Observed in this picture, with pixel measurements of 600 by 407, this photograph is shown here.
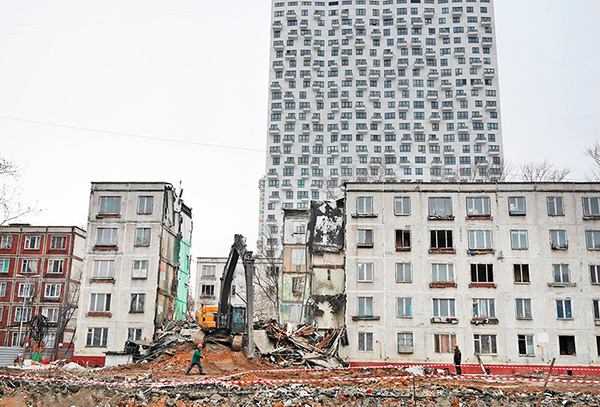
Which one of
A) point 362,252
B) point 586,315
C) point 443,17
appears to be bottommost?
point 586,315

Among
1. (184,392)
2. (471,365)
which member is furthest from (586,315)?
(184,392)

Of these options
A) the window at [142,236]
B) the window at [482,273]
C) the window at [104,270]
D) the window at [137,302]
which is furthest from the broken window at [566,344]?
the window at [104,270]

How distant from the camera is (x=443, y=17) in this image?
142 meters

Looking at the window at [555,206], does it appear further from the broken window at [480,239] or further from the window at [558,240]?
the broken window at [480,239]

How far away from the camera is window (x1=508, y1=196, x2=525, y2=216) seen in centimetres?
4722

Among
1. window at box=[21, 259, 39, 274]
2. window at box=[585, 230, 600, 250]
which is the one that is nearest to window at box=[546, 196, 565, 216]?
window at box=[585, 230, 600, 250]

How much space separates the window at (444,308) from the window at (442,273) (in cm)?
143

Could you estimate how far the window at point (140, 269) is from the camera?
48344 millimetres

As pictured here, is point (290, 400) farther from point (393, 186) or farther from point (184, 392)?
point (393, 186)

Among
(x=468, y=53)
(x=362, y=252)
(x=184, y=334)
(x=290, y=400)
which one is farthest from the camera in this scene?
(x=468, y=53)

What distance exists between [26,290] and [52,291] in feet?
9.03

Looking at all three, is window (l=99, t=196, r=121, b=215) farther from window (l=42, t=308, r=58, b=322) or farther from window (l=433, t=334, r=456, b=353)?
window (l=433, t=334, r=456, b=353)

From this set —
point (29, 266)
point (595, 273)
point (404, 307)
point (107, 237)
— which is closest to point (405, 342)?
point (404, 307)

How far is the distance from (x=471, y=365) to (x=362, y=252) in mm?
11364
